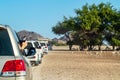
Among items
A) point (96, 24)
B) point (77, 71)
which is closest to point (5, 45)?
point (77, 71)

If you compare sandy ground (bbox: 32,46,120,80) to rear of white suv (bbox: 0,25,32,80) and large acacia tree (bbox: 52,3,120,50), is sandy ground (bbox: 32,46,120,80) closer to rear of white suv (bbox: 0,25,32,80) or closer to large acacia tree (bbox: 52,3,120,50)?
rear of white suv (bbox: 0,25,32,80)

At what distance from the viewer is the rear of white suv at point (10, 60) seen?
728cm

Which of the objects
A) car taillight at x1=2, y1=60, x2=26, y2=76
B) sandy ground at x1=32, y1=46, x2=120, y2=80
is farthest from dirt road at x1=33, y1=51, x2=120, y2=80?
car taillight at x1=2, y1=60, x2=26, y2=76

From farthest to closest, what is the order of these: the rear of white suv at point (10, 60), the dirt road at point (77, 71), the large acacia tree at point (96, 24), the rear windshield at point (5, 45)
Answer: the large acacia tree at point (96, 24)
the dirt road at point (77, 71)
the rear windshield at point (5, 45)
the rear of white suv at point (10, 60)

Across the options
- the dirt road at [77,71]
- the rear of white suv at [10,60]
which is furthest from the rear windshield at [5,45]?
the dirt road at [77,71]

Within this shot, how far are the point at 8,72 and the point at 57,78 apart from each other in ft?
45.7

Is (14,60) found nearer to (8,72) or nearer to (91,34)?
(8,72)

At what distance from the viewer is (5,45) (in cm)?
759

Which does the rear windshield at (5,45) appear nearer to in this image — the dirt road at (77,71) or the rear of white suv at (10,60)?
the rear of white suv at (10,60)

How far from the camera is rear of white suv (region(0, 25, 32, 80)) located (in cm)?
728

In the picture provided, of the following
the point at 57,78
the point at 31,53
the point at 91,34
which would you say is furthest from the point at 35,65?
the point at 91,34

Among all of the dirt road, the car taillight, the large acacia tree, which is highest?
the large acacia tree

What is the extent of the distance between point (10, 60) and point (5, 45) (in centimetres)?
38

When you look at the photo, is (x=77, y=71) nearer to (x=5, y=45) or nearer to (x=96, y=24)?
(x=5, y=45)
